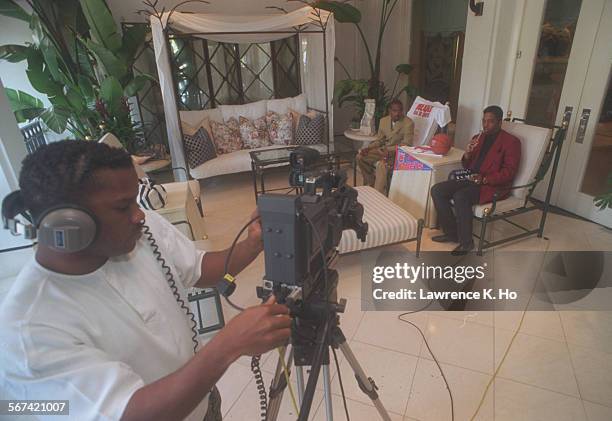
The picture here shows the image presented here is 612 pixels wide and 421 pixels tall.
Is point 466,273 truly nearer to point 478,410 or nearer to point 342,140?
point 478,410

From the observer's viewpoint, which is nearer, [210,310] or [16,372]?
[16,372]

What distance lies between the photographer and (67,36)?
340 cm

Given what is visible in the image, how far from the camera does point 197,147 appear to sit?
141 inches

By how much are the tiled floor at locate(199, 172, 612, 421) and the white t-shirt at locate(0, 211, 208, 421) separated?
1.00 m

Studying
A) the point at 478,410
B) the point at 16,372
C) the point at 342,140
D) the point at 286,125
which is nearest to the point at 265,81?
the point at 286,125

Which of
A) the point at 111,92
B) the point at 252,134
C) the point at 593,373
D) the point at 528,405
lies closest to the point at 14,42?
the point at 111,92

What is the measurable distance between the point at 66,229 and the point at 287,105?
4053 millimetres

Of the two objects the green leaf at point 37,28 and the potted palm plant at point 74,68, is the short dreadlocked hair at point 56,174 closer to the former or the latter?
the potted palm plant at point 74,68

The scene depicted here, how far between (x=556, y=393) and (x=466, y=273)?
952 millimetres

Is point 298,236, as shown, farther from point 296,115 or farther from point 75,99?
point 296,115

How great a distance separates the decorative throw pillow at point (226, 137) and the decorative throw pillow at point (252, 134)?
0.23 feet

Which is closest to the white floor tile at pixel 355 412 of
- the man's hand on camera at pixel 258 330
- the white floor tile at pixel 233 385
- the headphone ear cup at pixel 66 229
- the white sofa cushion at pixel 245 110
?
the white floor tile at pixel 233 385

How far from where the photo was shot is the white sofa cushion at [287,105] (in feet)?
14.2

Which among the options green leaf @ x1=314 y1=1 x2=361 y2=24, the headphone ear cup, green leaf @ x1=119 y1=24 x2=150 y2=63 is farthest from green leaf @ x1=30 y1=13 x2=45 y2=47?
the headphone ear cup
